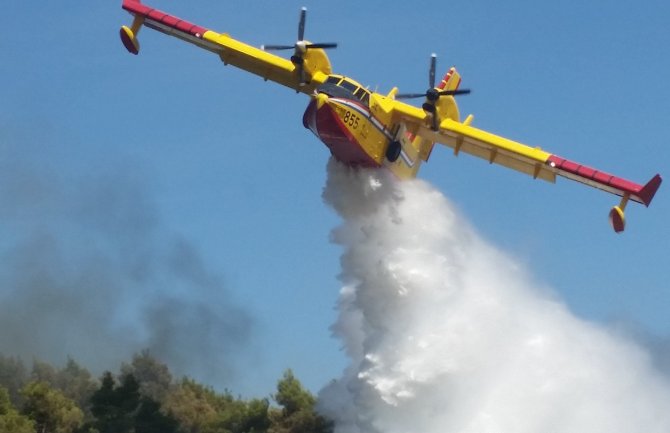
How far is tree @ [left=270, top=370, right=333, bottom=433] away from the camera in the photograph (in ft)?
124

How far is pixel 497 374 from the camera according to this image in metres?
31.8

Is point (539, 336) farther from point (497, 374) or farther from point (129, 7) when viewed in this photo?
point (129, 7)

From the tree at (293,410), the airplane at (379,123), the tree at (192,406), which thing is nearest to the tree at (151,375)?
the tree at (192,406)

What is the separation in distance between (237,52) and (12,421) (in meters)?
11.0

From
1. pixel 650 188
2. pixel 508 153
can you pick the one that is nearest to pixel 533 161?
pixel 508 153

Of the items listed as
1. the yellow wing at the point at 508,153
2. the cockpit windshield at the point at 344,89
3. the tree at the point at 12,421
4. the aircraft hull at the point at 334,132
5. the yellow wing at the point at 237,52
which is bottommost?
the tree at the point at 12,421

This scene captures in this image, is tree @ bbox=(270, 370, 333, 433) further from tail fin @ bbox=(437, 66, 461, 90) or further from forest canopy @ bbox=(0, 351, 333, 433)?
tail fin @ bbox=(437, 66, 461, 90)

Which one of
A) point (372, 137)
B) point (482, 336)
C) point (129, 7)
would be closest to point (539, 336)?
point (482, 336)

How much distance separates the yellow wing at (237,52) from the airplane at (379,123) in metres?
0.02

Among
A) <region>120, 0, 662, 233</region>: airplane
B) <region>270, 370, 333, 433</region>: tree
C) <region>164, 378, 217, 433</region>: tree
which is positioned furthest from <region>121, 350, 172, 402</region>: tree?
<region>120, 0, 662, 233</region>: airplane

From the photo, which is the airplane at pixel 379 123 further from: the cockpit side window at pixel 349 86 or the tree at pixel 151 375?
the tree at pixel 151 375

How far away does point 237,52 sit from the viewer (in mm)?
33344

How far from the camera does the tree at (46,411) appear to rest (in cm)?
3625

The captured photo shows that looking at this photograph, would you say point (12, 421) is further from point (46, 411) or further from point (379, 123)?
point (379, 123)
